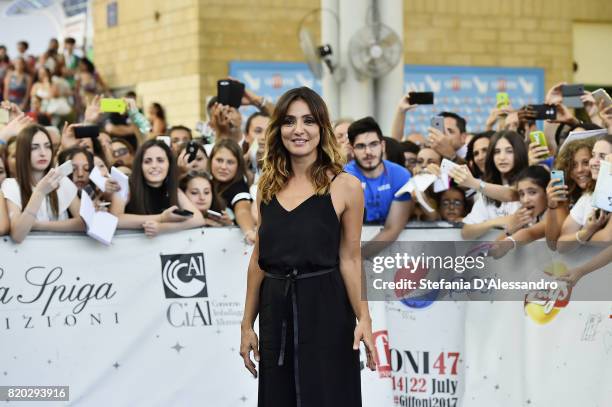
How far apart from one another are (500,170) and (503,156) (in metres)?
0.11

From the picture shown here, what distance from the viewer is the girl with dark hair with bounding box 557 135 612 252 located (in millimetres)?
7594

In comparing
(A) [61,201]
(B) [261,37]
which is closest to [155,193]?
(A) [61,201]

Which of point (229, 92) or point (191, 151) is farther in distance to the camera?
point (229, 92)

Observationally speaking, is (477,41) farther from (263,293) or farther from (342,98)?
(263,293)

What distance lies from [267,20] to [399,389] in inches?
479

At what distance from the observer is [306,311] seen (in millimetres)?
5703

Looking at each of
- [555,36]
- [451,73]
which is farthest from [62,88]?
[555,36]

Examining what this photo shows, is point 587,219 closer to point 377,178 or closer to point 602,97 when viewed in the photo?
point 602,97

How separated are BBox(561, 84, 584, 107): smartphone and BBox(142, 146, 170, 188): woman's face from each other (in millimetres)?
3037

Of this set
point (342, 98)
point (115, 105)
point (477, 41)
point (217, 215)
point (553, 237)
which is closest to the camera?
point (553, 237)

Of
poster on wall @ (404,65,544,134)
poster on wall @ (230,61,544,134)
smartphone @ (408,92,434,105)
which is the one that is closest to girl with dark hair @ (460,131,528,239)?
smartphone @ (408,92,434,105)

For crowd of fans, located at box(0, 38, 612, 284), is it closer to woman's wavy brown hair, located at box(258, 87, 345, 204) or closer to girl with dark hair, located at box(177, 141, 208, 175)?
girl with dark hair, located at box(177, 141, 208, 175)

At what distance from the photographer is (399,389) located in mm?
8102

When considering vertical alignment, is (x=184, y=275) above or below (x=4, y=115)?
below
